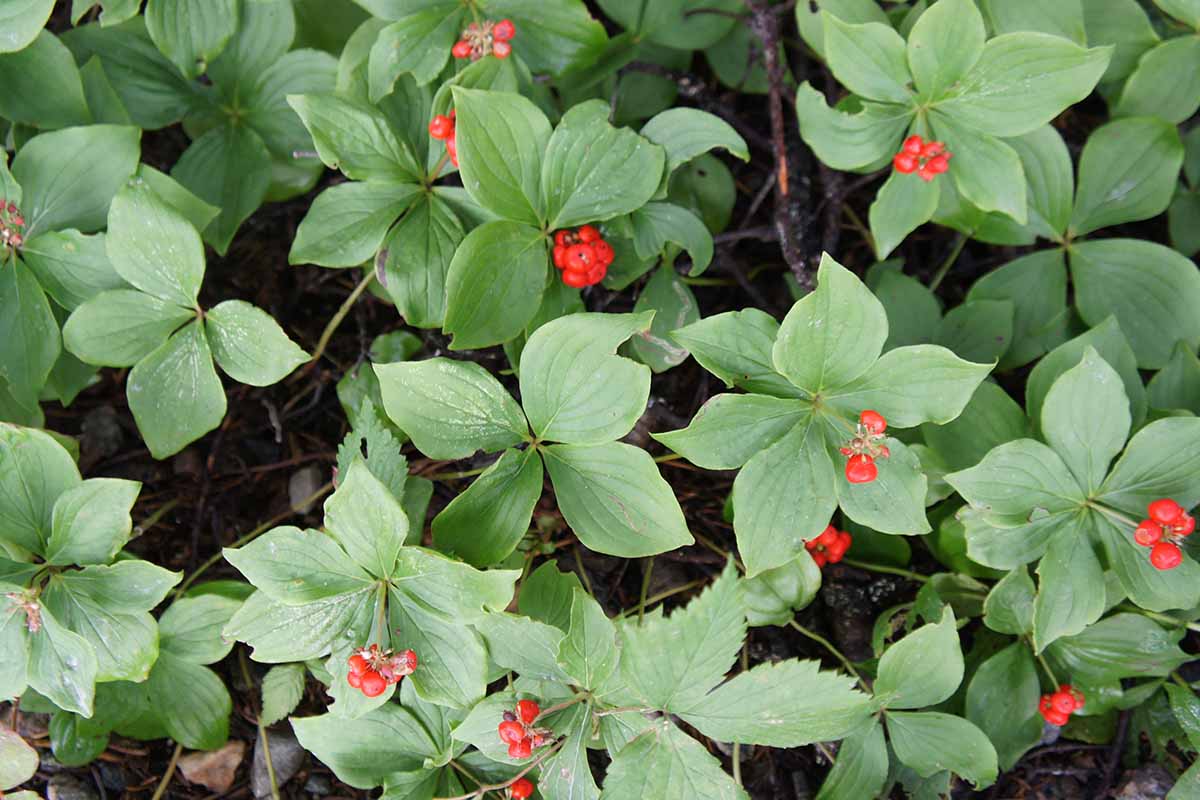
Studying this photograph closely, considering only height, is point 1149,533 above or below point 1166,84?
below

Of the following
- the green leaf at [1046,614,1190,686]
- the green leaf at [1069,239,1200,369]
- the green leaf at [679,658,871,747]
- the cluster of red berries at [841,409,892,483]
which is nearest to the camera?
the green leaf at [679,658,871,747]

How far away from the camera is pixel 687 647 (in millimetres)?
2279

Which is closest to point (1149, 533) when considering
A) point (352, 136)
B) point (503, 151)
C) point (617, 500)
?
point (617, 500)

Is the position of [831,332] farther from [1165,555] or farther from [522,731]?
[522,731]

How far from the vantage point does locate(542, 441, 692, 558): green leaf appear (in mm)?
2568

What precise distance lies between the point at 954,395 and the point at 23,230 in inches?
126

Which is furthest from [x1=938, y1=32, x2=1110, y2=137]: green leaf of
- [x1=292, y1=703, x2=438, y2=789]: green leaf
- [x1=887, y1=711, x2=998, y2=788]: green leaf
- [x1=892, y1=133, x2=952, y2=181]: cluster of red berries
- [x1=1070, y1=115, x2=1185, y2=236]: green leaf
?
[x1=292, y1=703, x2=438, y2=789]: green leaf

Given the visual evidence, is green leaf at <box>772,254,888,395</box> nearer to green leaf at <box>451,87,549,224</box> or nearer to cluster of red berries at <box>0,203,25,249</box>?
green leaf at <box>451,87,549,224</box>

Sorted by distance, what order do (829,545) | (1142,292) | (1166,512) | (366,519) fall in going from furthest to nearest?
(1142,292)
(829,545)
(1166,512)
(366,519)

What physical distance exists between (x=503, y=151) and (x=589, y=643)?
157cm

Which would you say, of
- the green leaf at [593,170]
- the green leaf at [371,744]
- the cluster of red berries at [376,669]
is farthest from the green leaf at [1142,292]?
the green leaf at [371,744]

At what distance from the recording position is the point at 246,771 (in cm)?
330

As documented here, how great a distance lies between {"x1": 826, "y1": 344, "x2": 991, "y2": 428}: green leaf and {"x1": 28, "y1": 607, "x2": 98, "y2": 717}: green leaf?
2.46 meters

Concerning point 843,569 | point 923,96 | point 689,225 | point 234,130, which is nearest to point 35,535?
point 234,130
